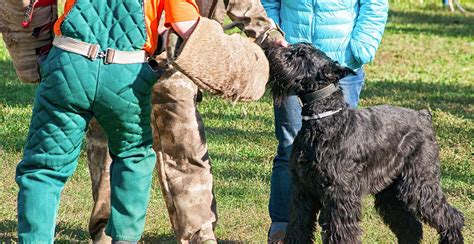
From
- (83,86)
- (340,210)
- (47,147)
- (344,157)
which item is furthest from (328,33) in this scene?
(47,147)

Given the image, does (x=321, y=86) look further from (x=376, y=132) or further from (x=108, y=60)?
(x=108, y=60)

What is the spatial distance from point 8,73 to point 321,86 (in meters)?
8.02

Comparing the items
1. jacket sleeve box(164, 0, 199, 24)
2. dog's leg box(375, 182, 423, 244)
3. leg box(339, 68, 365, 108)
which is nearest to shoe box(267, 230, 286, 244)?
dog's leg box(375, 182, 423, 244)

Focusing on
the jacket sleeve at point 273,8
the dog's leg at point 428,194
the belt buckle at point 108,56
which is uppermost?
the belt buckle at point 108,56

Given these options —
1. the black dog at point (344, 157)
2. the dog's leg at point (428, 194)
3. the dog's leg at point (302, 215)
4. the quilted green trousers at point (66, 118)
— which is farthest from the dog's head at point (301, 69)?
the quilted green trousers at point (66, 118)

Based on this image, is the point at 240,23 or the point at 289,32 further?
the point at 289,32

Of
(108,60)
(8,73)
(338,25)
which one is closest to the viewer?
(108,60)

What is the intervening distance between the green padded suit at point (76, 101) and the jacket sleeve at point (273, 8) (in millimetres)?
1641

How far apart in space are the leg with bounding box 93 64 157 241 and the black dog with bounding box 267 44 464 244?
106cm

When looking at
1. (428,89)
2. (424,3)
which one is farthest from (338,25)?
(424,3)

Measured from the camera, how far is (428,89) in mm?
13234

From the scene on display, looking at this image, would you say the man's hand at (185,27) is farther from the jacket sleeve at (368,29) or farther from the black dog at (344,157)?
the jacket sleeve at (368,29)

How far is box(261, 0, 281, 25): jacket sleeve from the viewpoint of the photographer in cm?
643

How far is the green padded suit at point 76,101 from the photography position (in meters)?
4.81
